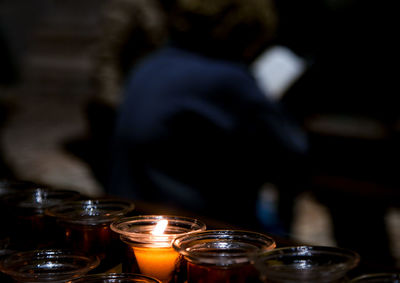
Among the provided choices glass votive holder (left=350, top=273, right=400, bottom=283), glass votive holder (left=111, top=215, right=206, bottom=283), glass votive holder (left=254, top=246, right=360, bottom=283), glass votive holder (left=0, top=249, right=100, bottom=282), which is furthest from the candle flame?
glass votive holder (left=350, top=273, right=400, bottom=283)

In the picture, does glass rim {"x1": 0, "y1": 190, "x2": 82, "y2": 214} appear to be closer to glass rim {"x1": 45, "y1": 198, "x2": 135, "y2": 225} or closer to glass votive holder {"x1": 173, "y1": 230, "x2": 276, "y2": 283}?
glass rim {"x1": 45, "y1": 198, "x2": 135, "y2": 225}

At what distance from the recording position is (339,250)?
83cm

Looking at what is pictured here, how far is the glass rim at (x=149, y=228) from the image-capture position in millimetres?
899

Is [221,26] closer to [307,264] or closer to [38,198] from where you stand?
[38,198]

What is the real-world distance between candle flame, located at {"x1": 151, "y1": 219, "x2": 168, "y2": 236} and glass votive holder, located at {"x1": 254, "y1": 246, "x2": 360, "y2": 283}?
22cm

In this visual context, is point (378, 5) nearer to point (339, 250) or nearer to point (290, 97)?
point (290, 97)

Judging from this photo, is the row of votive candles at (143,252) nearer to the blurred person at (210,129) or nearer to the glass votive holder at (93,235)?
the glass votive holder at (93,235)

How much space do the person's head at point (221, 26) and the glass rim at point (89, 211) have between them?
137cm

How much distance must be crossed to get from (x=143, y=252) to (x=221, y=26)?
1626mm

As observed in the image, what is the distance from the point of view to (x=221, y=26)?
2352 millimetres

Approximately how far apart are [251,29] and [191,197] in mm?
837

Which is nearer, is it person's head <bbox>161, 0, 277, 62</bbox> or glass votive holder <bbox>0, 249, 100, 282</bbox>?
glass votive holder <bbox>0, 249, 100, 282</bbox>

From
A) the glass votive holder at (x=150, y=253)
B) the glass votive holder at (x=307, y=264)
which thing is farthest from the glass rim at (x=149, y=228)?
the glass votive holder at (x=307, y=264)

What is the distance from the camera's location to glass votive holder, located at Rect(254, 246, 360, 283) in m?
0.75
